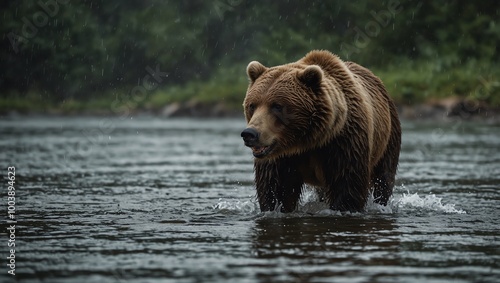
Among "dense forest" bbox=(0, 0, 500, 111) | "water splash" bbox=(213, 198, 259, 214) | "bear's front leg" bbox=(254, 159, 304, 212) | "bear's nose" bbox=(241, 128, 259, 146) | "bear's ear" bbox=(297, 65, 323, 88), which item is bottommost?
"water splash" bbox=(213, 198, 259, 214)

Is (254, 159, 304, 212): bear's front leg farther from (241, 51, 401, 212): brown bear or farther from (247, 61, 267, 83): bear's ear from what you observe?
(247, 61, 267, 83): bear's ear

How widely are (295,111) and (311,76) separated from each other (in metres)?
0.31

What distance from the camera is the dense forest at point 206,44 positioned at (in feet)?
131

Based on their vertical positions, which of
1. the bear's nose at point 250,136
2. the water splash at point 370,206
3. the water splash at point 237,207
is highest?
the bear's nose at point 250,136

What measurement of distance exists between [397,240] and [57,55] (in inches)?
2022

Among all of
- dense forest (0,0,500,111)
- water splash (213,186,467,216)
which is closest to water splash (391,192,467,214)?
water splash (213,186,467,216)

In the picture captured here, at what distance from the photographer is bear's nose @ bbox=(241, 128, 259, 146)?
6676 mm

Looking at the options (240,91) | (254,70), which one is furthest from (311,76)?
(240,91)

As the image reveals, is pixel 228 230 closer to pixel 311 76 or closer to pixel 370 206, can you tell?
pixel 311 76

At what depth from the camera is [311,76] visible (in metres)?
7.06

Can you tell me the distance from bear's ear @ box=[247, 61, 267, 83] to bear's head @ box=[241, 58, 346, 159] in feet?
0.75

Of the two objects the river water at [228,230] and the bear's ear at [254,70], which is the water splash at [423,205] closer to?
the river water at [228,230]

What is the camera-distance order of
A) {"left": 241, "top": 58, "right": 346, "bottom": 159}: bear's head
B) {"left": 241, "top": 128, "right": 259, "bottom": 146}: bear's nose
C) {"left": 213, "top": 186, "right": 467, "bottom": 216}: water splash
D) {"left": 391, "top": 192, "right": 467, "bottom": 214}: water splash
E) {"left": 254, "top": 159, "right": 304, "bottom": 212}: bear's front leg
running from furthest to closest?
{"left": 391, "top": 192, "right": 467, "bottom": 214}: water splash
{"left": 213, "top": 186, "right": 467, "bottom": 216}: water splash
{"left": 254, "top": 159, "right": 304, "bottom": 212}: bear's front leg
{"left": 241, "top": 58, "right": 346, "bottom": 159}: bear's head
{"left": 241, "top": 128, "right": 259, "bottom": 146}: bear's nose

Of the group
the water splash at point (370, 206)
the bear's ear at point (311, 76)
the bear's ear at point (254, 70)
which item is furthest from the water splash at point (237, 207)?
the bear's ear at point (311, 76)
